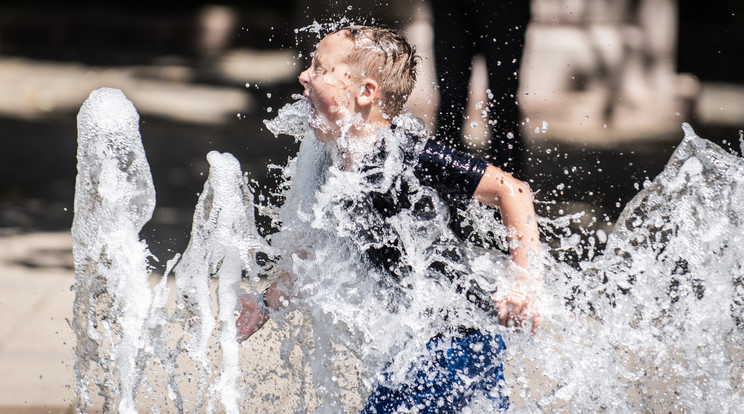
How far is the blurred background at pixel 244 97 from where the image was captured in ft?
11.8

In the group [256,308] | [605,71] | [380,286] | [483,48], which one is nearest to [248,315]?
[256,308]

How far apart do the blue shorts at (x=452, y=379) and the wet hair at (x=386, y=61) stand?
1.81 ft

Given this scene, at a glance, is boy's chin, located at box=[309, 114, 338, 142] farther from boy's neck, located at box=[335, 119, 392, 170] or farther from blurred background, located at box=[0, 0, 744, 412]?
blurred background, located at box=[0, 0, 744, 412]

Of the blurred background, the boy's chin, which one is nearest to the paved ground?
the blurred background

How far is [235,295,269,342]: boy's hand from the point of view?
2.23 m

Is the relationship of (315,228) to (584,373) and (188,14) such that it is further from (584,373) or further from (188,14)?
(188,14)

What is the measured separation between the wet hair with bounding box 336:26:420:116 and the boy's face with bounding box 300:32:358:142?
2cm

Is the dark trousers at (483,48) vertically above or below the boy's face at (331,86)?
below

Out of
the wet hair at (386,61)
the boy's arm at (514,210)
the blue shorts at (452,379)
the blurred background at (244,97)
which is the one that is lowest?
the blurred background at (244,97)

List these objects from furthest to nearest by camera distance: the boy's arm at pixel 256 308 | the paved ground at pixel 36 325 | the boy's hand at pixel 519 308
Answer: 1. the paved ground at pixel 36 325
2. the boy's arm at pixel 256 308
3. the boy's hand at pixel 519 308

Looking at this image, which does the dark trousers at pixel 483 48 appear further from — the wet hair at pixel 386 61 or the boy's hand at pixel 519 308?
the boy's hand at pixel 519 308

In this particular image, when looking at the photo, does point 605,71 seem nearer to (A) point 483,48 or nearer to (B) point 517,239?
(A) point 483,48

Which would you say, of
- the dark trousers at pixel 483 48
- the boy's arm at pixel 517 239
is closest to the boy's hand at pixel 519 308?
the boy's arm at pixel 517 239

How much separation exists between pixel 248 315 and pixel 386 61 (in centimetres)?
68
